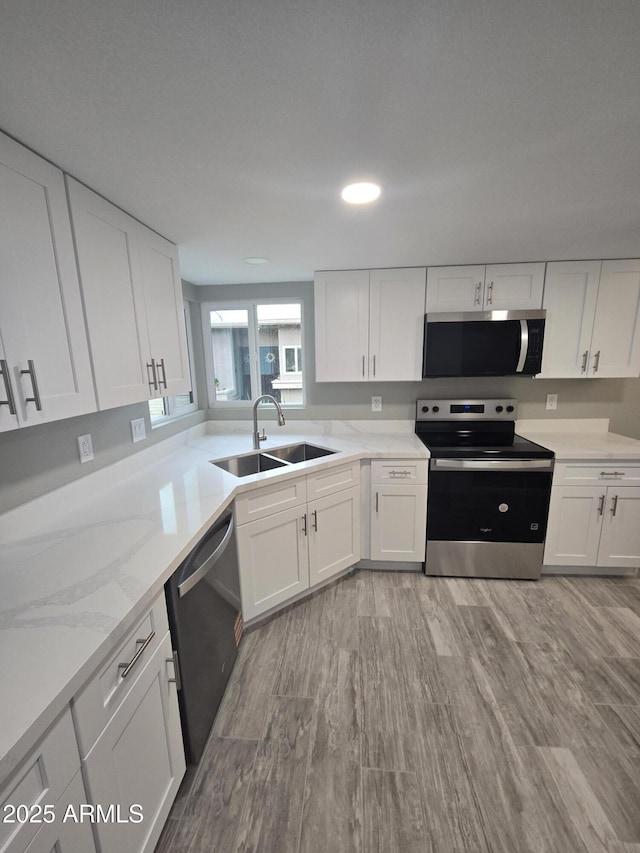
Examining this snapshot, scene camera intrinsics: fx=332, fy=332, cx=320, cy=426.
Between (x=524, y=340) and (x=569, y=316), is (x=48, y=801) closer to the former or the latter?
(x=524, y=340)

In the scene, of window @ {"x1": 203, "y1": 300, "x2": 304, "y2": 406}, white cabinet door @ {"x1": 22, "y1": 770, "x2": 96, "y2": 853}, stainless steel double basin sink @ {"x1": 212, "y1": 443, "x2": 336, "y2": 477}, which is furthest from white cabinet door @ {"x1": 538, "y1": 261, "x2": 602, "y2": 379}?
white cabinet door @ {"x1": 22, "y1": 770, "x2": 96, "y2": 853}

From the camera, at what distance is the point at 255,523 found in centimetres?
182

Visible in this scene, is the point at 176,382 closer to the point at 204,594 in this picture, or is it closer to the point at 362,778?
the point at 204,594

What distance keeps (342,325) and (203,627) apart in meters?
2.01

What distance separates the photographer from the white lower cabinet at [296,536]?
183 centimetres

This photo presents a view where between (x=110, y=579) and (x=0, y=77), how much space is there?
1255mm

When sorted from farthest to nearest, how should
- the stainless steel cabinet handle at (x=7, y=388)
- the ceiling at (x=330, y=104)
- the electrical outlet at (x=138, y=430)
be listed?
the electrical outlet at (x=138, y=430), the stainless steel cabinet handle at (x=7, y=388), the ceiling at (x=330, y=104)

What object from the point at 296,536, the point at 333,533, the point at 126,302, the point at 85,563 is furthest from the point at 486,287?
the point at 85,563

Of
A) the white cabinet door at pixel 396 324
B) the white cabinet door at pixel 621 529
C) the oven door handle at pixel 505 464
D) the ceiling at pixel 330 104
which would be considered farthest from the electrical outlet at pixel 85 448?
the white cabinet door at pixel 621 529

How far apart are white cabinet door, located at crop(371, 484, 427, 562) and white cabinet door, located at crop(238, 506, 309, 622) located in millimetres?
579

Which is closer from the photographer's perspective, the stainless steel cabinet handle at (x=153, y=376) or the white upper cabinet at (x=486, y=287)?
the stainless steel cabinet handle at (x=153, y=376)

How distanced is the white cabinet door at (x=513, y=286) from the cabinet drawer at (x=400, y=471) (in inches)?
47.2

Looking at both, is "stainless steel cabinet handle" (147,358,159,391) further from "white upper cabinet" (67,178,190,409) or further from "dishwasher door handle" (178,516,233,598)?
"dishwasher door handle" (178,516,233,598)

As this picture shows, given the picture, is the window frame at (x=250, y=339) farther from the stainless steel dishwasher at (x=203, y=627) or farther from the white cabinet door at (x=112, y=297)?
the stainless steel dishwasher at (x=203, y=627)
